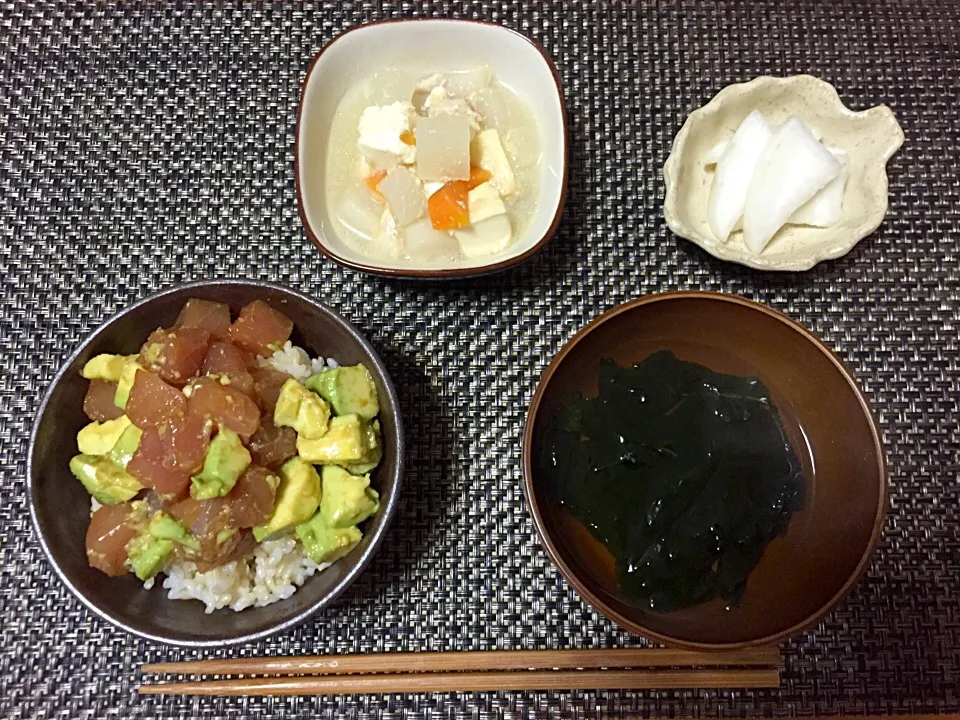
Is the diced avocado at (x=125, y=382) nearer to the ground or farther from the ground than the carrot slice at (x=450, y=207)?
nearer to the ground

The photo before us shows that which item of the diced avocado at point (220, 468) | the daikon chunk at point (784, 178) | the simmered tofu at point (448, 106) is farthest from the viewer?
the simmered tofu at point (448, 106)

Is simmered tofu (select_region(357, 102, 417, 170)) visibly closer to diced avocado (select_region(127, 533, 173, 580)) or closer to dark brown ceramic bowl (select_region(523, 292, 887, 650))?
dark brown ceramic bowl (select_region(523, 292, 887, 650))

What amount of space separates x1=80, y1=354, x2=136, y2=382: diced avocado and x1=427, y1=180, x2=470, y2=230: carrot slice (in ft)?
2.52

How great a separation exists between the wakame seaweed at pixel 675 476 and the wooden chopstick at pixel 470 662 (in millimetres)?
208

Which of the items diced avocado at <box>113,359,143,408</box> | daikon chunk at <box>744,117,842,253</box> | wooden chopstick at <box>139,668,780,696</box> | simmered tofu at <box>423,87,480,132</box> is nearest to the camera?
diced avocado at <box>113,359,143,408</box>

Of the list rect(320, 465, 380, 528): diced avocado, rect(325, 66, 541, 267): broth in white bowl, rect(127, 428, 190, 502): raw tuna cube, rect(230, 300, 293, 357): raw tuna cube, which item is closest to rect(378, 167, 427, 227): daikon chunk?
rect(325, 66, 541, 267): broth in white bowl

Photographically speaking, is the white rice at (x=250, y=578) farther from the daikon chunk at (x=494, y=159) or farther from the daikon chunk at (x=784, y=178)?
the daikon chunk at (x=784, y=178)

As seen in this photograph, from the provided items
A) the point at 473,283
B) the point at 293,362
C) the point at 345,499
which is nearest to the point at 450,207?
the point at 473,283

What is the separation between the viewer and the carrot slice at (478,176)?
1660 millimetres

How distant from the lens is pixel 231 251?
176cm

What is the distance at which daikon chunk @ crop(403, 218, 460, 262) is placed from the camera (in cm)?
163

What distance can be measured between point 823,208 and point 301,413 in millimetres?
1374

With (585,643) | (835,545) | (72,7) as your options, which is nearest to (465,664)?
(585,643)

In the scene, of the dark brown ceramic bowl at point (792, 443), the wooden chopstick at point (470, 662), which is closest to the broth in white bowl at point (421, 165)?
Answer: the dark brown ceramic bowl at point (792, 443)
